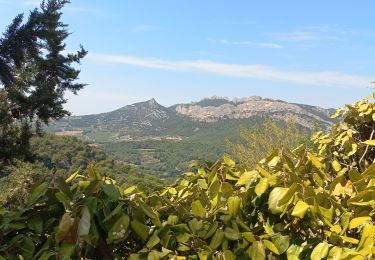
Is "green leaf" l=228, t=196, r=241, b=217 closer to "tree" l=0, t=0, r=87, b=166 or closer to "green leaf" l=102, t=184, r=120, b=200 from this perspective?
"green leaf" l=102, t=184, r=120, b=200

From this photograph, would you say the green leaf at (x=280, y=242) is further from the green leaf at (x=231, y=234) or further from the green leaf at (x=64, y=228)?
the green leaf at (x=64, y=228)

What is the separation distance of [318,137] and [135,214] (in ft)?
7.81

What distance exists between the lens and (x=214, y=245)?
135 centimetres

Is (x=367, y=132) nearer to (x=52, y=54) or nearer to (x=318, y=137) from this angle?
(x=318, y=137)

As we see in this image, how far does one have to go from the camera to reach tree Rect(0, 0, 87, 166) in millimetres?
12500

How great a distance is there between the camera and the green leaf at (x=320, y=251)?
1222 millimetres

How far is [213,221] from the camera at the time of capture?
56.0 inches

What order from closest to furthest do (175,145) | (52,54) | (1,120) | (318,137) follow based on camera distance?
(318,137) → (1,120) → (52,54) → (175,145)

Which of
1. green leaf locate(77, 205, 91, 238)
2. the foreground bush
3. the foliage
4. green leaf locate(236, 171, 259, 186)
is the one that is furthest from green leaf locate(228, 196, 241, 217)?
the foliage

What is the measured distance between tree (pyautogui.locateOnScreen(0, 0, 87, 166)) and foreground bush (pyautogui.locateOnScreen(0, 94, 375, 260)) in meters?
12.5

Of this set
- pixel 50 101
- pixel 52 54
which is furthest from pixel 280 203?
pixel 52 54

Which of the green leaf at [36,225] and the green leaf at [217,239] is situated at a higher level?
the green leaf at [36,225]

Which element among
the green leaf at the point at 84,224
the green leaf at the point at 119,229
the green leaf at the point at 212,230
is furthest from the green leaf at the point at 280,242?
the green leaf at the point at 84,224

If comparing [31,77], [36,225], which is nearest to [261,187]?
[36,225]
